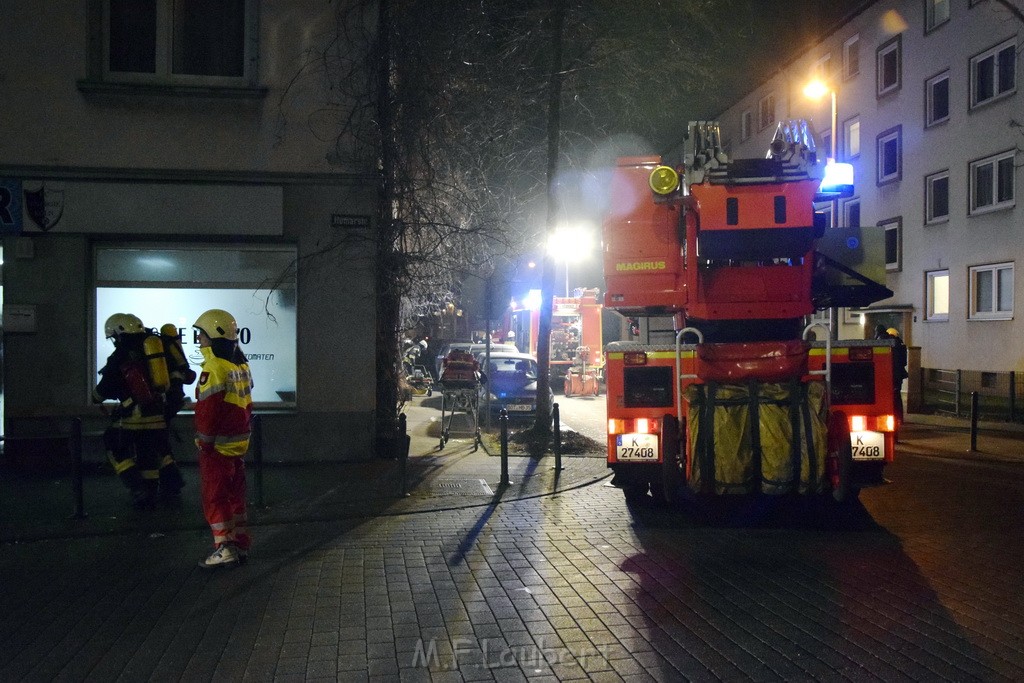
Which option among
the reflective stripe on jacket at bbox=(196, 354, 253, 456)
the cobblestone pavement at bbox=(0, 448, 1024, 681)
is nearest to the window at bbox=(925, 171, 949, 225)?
the cobblestone pavement at bbox=(0, 448, 1024, 681)

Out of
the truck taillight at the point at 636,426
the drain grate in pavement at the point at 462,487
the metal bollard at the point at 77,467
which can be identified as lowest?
the drain grate in pavement at the point at 462,487

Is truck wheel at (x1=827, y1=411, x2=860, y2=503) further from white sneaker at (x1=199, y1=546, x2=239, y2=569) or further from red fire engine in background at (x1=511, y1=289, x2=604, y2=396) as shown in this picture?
red fire engine in background at (x1=511, y1=289, x2=604, y2=396)

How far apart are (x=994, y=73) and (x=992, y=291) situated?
5301 millimetres

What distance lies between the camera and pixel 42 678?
4.45 metres

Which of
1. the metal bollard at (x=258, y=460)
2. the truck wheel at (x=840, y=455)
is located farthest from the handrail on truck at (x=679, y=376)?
the metal bollard at (x=258, y=460)

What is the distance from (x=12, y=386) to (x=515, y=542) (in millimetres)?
7169

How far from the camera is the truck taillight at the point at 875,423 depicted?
7895 mm

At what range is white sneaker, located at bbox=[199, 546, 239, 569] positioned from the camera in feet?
21.7

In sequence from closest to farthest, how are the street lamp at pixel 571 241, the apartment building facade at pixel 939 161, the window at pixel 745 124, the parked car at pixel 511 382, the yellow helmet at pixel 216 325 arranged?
the yellow helmet at pixel 216 325 → the street lamp at pixel 571 241 → the parked car at pixel 511 382 → the apartment building facade at pixel 939 161 → the window at pixel 745 124

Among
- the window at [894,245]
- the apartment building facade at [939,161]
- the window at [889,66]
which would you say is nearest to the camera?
the apartment building facade at [939,161]

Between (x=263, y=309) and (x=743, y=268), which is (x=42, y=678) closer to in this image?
(x=743, y=268)

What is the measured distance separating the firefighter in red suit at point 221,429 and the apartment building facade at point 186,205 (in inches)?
192

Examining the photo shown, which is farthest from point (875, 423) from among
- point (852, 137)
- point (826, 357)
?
point (852, 137)

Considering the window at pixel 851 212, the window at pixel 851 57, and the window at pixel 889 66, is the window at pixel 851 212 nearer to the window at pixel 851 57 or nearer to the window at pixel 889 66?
the window at pixel 889 66
